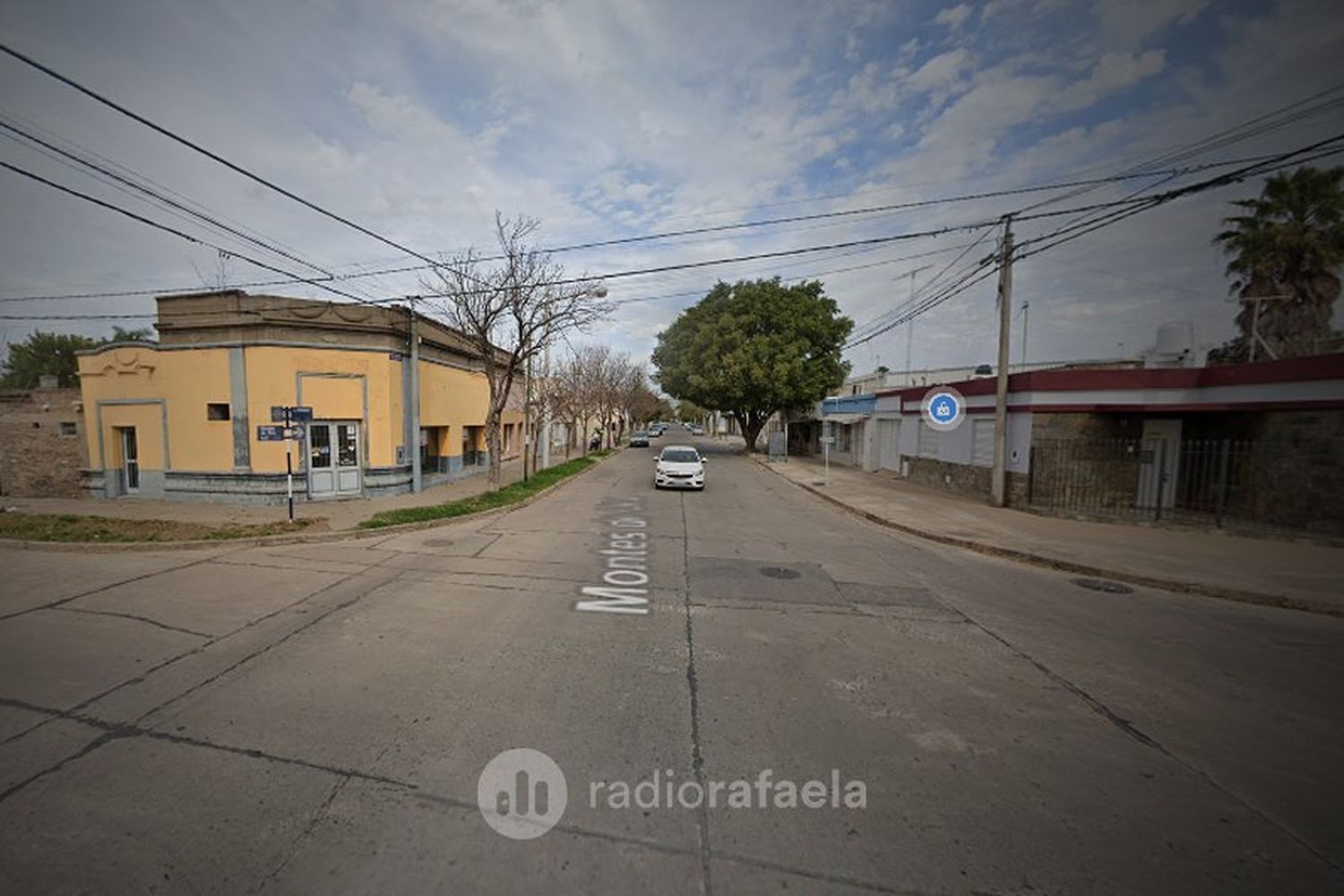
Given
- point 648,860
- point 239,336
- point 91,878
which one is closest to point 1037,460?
point 648,860

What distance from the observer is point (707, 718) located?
12.5 ft

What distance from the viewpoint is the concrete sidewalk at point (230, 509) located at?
36.0 ft

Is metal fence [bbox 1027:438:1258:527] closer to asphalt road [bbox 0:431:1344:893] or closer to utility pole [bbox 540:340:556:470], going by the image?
asphalt road [bbox 0:431:1344:893]

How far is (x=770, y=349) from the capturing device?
90.8 feet

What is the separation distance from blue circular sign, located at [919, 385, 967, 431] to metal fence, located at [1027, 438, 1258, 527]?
11.9 feet

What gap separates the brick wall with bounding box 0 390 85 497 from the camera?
48.0 ft

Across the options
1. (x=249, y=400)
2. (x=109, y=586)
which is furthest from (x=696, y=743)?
(x=249, y=400)

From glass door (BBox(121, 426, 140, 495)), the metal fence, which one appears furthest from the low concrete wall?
the metal fence

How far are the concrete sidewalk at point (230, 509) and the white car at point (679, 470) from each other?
19.3ft

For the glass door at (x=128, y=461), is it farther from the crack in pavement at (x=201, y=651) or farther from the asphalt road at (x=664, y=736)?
the crack in pavement at (x=201, y=651)

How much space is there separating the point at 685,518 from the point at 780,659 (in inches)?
279

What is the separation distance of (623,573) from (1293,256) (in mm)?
28738

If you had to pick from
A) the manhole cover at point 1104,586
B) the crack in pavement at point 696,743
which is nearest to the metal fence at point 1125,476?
the manhole cover at point 1104,586

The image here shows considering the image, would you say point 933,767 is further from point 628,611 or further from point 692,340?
point 692,340
